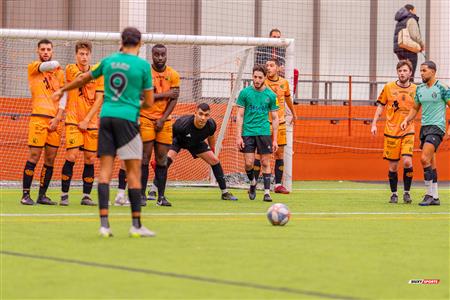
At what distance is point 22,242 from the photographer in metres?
9.64

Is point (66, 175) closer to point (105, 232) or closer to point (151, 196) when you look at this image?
point (151, 196)

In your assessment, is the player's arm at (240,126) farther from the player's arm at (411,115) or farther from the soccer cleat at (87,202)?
the soccer cleat at (87,202)

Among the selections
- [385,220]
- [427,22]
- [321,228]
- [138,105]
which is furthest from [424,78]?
[427,22]

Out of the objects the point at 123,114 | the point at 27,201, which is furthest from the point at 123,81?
the point at 27,201

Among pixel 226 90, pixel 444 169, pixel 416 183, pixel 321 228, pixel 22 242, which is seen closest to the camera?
pixel 22 242

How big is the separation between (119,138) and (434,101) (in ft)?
21.1

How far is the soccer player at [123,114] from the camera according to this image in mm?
10141

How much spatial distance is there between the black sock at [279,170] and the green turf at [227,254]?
3.83m

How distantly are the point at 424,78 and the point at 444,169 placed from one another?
9.31 meters

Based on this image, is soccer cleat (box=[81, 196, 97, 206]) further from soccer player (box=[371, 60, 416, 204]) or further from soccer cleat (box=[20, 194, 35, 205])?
soccer player (box=[371, 60, 416, 204])

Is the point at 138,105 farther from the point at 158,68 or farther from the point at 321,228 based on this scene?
the point at 158,68

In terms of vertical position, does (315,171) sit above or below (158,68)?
below

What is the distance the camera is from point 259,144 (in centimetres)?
1602

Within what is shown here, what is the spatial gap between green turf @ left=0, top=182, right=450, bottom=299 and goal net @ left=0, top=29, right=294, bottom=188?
4988mm
